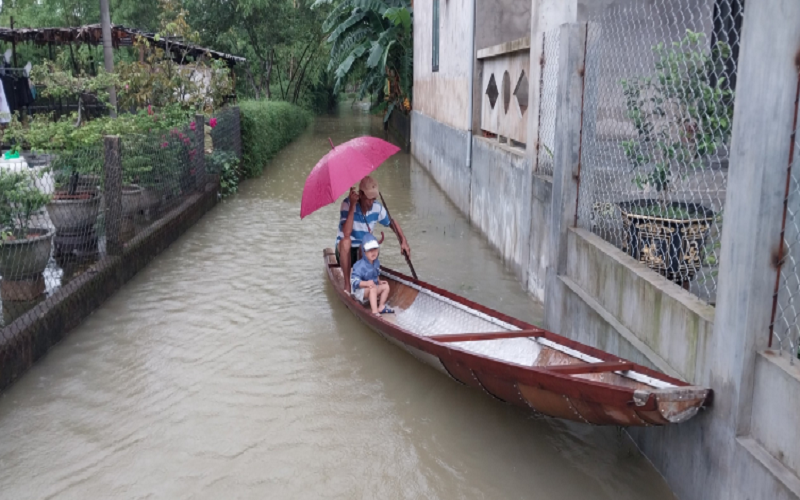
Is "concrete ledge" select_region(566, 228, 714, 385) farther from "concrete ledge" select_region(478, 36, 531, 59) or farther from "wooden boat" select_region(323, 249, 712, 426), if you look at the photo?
"concrete ledge" select_region(478, 36, 531, 59)

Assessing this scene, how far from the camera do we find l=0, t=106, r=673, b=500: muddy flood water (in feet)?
14.2

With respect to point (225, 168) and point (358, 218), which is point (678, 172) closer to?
point (358, 218)

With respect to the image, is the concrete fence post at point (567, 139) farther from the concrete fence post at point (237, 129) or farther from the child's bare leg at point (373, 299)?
the concrete fence post at point (237, 129)

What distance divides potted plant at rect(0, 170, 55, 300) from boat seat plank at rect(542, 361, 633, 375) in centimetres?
465

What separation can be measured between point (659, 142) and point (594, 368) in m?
1.80

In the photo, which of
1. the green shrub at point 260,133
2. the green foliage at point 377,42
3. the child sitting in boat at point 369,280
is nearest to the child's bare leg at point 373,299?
the child sitting in boat at point 369,280

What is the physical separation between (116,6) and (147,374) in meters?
30.7

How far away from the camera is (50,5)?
103ft

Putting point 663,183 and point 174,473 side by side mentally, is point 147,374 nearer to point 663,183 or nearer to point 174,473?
point 174,473

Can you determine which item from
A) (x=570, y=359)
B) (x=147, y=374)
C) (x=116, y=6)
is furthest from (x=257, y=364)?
(x=116, y=6)

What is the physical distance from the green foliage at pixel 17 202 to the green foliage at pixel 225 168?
702cm

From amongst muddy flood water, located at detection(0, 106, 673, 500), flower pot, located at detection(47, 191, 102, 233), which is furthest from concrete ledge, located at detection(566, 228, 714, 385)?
flower pot, located at detection(47, 191, 102, 233)

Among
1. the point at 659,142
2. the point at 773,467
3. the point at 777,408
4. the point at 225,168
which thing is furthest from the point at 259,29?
the point at 773,467

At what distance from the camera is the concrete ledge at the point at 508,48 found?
8.16 metres
